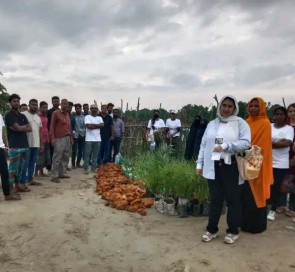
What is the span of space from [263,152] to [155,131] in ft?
18.0

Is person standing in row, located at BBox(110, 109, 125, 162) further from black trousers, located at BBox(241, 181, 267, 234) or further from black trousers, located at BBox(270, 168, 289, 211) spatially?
black trousers, located at BBox(241, 181, 267, 234)

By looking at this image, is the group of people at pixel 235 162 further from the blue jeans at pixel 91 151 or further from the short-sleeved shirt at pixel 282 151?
the blue jeans at pixel 91 151

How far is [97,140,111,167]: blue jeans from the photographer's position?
880cm

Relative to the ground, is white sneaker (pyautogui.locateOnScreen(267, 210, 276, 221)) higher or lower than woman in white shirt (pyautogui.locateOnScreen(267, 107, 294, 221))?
lower

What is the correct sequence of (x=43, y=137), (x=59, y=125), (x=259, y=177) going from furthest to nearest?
(x=43, y=137)
(x=59, y=125)
(x=259, y=177)

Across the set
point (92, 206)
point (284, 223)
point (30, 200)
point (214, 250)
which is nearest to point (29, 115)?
point (30, 200)

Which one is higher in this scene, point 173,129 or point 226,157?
point 173,129

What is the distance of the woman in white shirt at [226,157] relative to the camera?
12.4ft

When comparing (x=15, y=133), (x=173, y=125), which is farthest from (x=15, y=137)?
(x=173, y=125)

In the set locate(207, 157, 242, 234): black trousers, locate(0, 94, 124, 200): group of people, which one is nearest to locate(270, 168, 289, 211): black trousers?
locate(207, 157, 242, 234): black trousers

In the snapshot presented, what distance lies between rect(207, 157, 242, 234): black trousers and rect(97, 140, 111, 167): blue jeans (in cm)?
512

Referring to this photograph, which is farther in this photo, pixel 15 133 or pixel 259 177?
pixel 15 133

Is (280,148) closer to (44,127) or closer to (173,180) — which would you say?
(173,180)

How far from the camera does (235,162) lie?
151 inches
